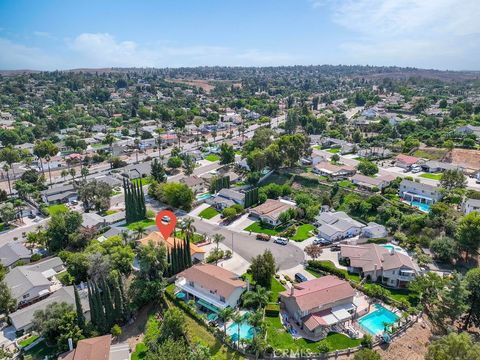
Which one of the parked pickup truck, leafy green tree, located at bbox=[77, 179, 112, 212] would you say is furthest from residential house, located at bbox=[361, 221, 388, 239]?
leafy green tree, located at bbox=[77, 179, 112, 212]

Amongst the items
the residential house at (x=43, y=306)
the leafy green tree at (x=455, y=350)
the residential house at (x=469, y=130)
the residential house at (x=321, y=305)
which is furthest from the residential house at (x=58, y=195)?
the residential house at (x=469, y=130)

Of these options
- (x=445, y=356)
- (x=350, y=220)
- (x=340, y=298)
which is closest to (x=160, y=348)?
(x=340, y=298)

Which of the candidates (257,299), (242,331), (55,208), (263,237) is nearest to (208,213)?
(263,237)

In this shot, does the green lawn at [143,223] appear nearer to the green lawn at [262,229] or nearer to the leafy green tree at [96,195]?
the leafy green tree at [96,195]

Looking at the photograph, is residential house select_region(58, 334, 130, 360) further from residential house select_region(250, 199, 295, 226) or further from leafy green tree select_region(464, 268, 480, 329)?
leafy green tree select_region(464, 268, 480, 329)

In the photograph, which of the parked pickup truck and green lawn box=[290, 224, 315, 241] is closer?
the parked pickup truck

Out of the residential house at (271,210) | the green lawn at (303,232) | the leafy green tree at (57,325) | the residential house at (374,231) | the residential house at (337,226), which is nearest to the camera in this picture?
the leafy green tree at (57,325)
